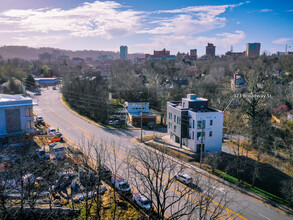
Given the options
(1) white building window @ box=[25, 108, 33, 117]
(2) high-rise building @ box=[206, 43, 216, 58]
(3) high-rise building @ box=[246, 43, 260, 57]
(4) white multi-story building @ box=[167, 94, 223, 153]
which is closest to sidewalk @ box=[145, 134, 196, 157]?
(4) white multi-story building @ box=[167, 94, 223, 153]

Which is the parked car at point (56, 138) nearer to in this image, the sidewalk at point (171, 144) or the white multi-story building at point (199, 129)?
the sidewalk at point (171, 144)

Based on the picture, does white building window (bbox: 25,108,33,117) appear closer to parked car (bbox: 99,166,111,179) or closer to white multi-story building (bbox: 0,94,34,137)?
white multi-story building (bbox: 0,94,34,137)

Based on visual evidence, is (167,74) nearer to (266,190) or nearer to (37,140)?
(37,140)

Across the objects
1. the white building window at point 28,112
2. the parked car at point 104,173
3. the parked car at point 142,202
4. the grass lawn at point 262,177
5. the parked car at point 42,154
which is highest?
the white building window at point 28,112

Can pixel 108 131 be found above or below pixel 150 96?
below

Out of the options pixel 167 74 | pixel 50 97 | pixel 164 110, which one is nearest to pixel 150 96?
pixel 164 110

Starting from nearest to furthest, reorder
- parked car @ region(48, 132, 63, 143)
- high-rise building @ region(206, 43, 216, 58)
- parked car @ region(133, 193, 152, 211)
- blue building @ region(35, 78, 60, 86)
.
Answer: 1. parked car @ region(133, 193, 152, 211)
2. parked car @ region(48, 132, 63, 143)
3. blue building @ region(35, 78, 60, 86)
4. high-rise building @ region(206, 43, 216, 58)

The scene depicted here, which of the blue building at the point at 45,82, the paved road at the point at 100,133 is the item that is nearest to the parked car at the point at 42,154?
the paved road at the point at 100,133
